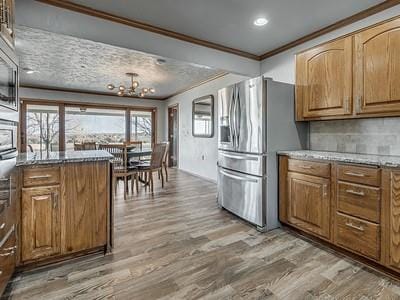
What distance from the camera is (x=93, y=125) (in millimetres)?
7289

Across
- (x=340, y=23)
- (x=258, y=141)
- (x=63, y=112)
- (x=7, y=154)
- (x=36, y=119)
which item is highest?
(x=340, y=23)

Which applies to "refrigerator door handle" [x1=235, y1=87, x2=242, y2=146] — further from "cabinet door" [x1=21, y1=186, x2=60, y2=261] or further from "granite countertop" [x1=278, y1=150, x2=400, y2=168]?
"cabinet door" [x1=21, y1=186, x2=60, y2=261]

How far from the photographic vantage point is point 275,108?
2686mm

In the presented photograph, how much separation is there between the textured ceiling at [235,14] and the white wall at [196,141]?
1.72 meters

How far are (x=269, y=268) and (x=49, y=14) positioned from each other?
10.3 feet

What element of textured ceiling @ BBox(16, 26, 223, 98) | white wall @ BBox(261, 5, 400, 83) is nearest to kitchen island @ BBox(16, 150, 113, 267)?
textured ceiling @ BBox(16, 26, 223, 98)

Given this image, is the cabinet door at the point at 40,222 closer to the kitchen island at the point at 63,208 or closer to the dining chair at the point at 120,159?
the kitchen island at the point at 63,208

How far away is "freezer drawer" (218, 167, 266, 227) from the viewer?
2.63 meters

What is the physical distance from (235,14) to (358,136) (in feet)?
6.33

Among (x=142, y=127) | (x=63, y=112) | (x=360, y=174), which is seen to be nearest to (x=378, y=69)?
(x=360, y=174)

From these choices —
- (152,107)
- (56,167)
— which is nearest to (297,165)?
(56,167)

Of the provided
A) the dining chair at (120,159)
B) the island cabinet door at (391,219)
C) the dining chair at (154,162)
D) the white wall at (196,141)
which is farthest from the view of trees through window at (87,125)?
the island cabinet door at (391,219)

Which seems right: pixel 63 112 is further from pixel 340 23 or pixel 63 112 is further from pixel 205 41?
pixel 340 23

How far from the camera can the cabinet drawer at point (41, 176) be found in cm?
175
